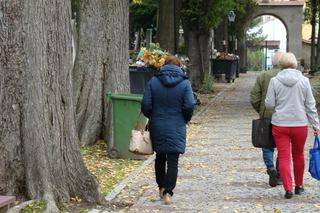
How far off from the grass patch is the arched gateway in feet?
151

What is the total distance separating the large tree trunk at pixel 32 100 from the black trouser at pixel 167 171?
1185 mm

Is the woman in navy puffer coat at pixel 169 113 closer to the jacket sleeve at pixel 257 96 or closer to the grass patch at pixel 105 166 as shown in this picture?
the grass patch at pixel 105 166

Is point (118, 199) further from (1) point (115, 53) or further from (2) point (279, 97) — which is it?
(1) point (115, 53)

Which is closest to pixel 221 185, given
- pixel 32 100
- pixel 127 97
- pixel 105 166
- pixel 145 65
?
pixel 105 166

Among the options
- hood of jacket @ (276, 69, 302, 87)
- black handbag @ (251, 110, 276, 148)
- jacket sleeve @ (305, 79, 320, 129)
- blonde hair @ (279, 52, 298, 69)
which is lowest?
black handbag @ (251, 110, 276, 148)

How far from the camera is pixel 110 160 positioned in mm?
11070

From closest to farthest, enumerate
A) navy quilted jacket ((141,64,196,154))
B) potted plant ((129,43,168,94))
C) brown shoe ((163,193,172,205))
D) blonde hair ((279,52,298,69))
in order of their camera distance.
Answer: navy quilted jacket ((141,64,196,154))
brown shoe ((163,193,172,205))
blonde hair ((279,52,298,69))
potted plant ((129,43,168,94))

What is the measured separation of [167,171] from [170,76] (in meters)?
1.07

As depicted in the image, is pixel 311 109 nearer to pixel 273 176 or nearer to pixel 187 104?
pixel 273 176

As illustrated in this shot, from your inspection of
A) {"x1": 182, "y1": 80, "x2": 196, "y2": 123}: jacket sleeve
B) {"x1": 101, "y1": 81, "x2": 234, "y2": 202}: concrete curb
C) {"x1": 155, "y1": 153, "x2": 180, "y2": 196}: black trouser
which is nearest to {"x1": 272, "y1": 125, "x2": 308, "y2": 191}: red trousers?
{"x1": 182, "y1": 80, "x2": 196, "y2": 123}: jacket sleeve

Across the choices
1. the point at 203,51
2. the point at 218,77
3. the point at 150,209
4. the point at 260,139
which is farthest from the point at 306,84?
the point at 218,77

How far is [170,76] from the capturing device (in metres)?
7.73

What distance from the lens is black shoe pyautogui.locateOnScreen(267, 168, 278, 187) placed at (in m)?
8.57

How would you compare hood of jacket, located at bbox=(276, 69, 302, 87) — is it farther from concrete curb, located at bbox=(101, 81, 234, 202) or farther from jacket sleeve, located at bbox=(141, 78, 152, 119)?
concrete curb, located at bbox=(101, 81, 234, 202)
